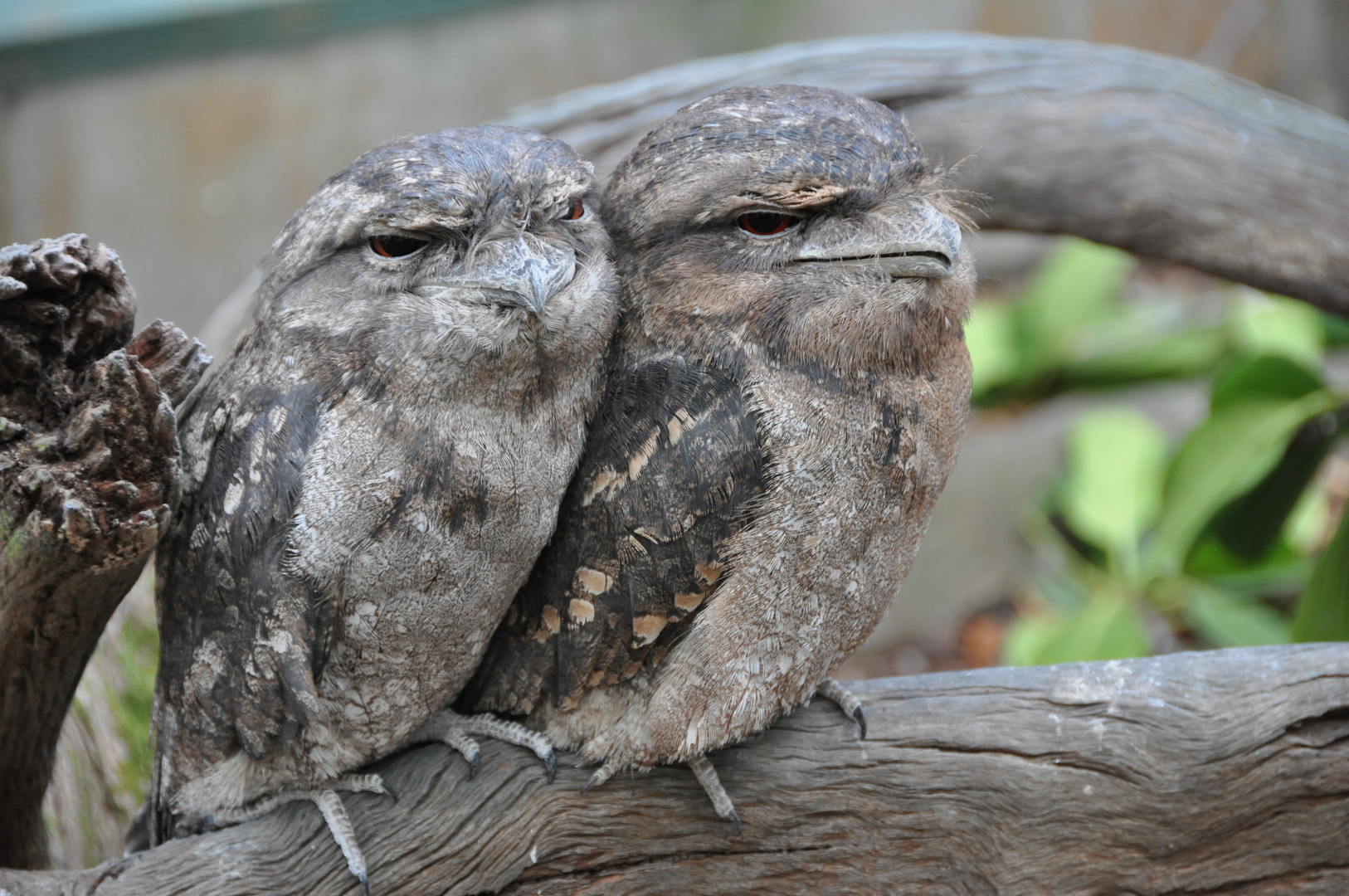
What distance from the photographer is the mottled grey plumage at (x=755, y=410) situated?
5.88 ft

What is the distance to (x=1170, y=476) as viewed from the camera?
370 cm

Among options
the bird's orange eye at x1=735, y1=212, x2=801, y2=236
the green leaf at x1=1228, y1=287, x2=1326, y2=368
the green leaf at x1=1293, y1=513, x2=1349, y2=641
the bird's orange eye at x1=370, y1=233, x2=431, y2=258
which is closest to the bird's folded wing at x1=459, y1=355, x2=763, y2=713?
the bird's orange eye at x1=735, y1=212, x2=801, y2=236

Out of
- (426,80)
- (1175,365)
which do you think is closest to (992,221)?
(1175,365)

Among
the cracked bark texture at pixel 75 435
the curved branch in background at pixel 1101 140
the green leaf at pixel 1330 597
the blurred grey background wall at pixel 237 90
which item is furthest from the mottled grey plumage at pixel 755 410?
the blurred grey background wall at pixel 237 90

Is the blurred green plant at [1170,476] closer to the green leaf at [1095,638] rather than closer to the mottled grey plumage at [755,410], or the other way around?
the green leaf at [1095,638]

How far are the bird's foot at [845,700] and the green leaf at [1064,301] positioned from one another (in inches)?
175

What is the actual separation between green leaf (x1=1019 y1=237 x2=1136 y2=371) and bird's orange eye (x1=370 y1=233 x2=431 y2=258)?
5.13 m

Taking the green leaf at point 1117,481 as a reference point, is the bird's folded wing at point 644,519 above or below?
above

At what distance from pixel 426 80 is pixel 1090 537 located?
462 centimetres

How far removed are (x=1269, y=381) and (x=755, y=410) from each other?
2.69 m

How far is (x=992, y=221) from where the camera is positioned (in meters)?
3.18

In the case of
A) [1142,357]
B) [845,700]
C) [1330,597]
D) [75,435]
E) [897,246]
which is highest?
[897,246]

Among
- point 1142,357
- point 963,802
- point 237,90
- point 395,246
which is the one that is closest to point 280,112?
point 237,90

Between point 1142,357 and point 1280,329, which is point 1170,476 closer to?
point 1280,329
